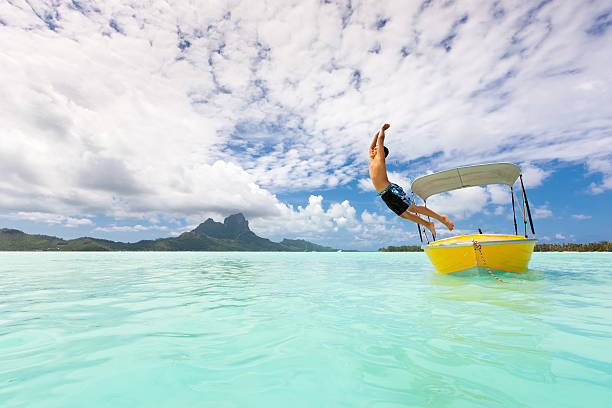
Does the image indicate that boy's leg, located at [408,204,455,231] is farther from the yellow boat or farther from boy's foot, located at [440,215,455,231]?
the yellow boat

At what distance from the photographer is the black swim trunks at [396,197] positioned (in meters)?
7.29

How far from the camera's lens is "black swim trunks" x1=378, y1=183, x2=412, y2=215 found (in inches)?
287

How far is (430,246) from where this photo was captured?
962cm

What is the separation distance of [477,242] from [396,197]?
3.43 metres

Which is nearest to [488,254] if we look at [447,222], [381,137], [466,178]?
[447,222]

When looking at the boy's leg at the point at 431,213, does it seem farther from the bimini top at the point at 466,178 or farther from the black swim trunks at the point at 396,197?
the bimini top at the point at 466,178

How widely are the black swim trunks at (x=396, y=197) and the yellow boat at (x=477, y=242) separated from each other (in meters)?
2.80

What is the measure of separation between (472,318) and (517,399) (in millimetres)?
2342

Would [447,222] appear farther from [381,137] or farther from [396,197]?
[381,137]

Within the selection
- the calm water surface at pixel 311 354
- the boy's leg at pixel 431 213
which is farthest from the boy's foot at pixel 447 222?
the calm water surface at pixel 311 354

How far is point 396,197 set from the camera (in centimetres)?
729

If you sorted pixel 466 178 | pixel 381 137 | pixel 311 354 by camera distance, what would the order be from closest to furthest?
pixel 311 354 → pixel 381 137 → pixel 466 178

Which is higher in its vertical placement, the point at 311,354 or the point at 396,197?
the point at 396,197

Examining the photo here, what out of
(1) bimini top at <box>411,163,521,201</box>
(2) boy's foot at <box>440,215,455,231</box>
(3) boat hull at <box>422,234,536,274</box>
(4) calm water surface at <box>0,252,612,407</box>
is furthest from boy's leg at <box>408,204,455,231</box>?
(1) bimini top at <box>411,163,521,201</box>
